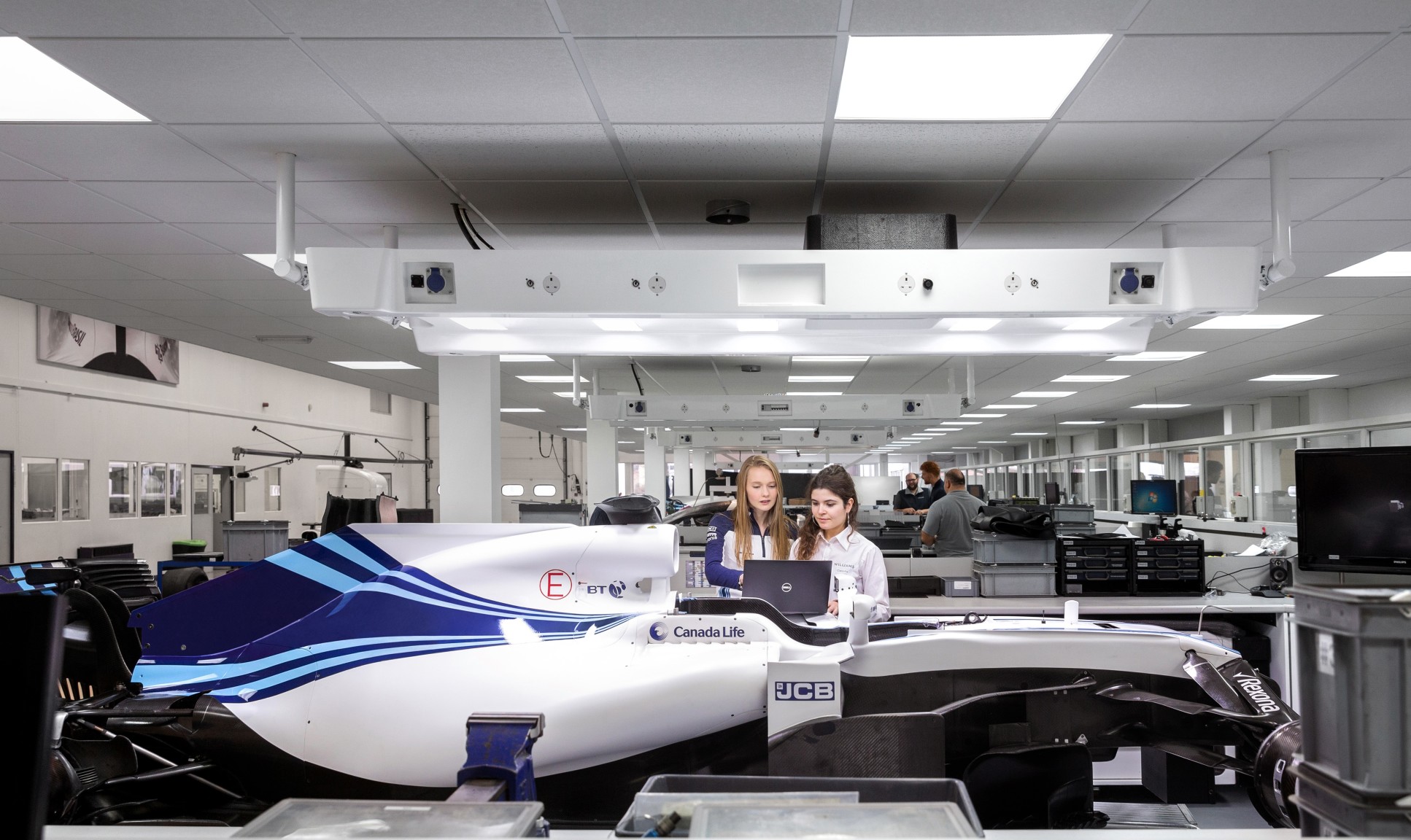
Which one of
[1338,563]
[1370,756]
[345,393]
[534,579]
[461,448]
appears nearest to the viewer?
[1370,756]

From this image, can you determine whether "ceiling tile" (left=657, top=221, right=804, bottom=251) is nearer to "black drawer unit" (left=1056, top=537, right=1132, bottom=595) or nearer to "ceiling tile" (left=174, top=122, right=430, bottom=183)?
"ceiling tile" (left=174, top=122, right=430, bottom=183)

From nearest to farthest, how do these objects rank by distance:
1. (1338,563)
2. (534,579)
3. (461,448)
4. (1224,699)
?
1. (1224,699)
2. (534,579)
3. (1338,563)
4. (461,448)

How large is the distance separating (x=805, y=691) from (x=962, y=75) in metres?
2.07

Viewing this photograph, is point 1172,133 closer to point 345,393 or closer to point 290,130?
point 290,130

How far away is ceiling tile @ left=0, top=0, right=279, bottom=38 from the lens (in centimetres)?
250

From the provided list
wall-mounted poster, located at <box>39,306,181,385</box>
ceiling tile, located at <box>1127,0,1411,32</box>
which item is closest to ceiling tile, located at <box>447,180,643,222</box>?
ceiling tile, located at <box>1127,0,1411,32</box>

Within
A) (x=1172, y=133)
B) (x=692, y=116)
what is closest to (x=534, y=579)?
(x=692, y=116)

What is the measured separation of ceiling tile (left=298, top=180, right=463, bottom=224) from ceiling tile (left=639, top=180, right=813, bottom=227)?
3.06 feet

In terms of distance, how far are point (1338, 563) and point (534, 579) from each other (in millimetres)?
3908

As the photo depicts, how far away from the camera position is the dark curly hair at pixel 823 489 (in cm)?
423

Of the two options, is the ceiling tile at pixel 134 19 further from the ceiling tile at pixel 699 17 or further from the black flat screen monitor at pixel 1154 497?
the black flat screen monitor at pixel 1154 497

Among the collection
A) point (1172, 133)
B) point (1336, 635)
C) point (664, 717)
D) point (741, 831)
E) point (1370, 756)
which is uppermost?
point (1172, 133)

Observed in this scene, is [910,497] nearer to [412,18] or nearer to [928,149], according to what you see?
[928,149]

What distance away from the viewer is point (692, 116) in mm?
3287
